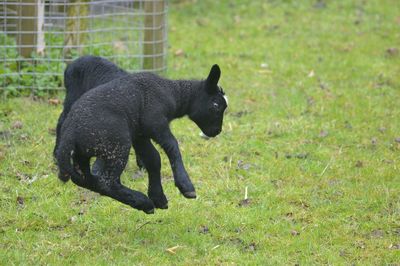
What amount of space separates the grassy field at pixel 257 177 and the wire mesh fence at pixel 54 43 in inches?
16.4

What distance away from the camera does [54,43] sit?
399 inches

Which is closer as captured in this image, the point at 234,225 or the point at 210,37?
the point at 234,225

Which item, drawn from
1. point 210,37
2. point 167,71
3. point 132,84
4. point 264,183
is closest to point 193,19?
point 210,37

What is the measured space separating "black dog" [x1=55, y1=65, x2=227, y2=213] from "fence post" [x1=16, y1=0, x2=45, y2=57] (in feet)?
12.4

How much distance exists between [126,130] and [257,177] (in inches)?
85.2

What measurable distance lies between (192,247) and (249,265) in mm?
515

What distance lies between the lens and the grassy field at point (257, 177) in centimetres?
581

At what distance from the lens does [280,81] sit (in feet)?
35.5

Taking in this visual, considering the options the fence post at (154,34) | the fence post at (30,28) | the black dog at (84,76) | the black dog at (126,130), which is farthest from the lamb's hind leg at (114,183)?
the fence post at (154,34)

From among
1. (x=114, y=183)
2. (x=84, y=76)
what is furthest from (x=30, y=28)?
(x=114, y=183)

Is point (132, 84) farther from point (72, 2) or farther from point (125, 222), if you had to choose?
point (72, 2)

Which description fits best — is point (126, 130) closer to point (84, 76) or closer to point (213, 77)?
point (213, 77)

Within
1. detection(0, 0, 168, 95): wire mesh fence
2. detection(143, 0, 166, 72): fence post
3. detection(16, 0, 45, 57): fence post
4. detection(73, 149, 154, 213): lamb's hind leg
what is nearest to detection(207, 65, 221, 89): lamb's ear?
detection(73, 149, 154, 213): lamb's hind leg

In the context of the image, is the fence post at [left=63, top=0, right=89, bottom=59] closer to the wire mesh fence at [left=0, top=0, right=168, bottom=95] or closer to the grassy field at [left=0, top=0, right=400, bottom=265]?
the wire mesh fence at [left=0, top=0, right=168, bottom=95]
